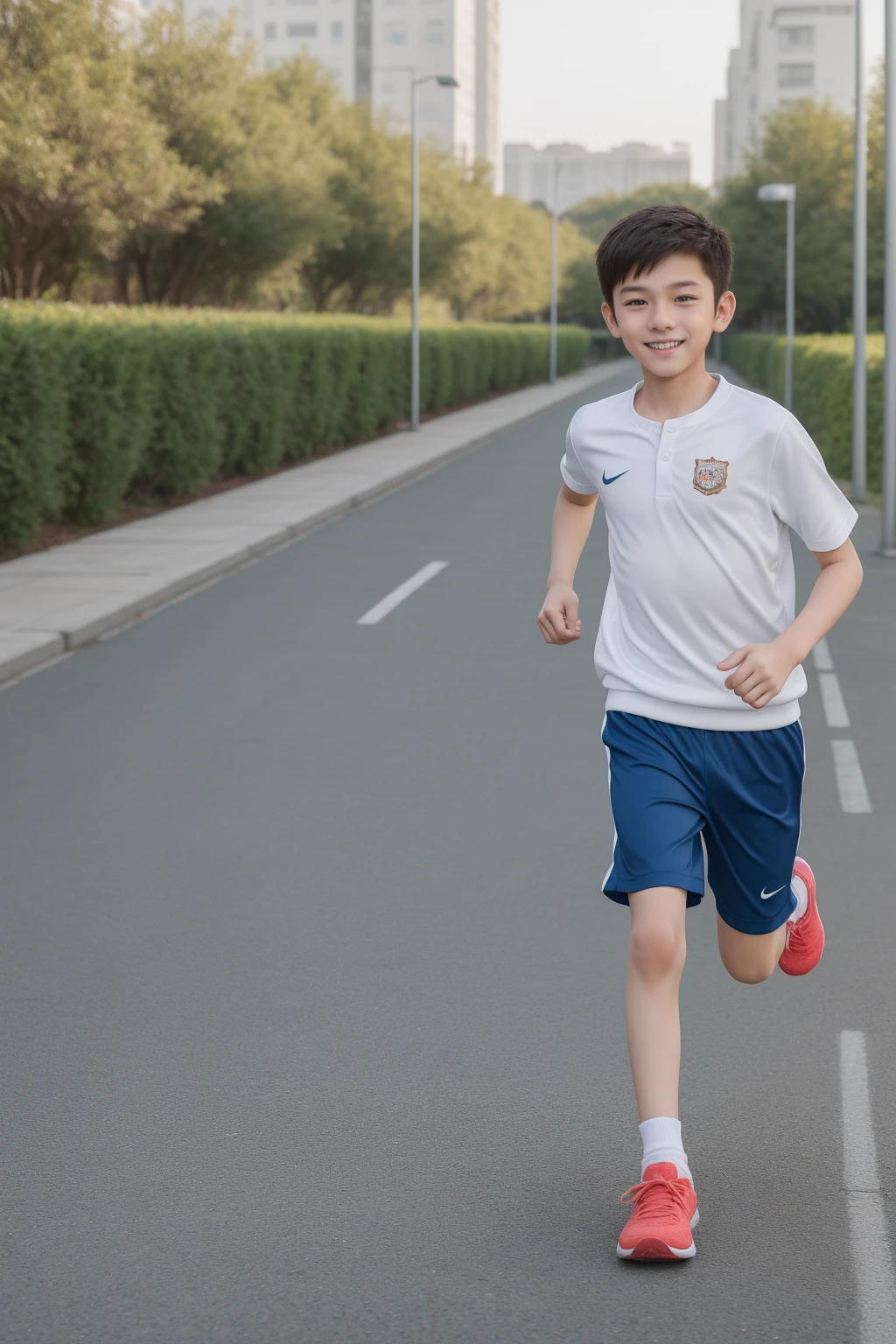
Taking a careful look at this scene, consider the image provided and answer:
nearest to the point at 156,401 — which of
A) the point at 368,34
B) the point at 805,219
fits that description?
the point at 805,219

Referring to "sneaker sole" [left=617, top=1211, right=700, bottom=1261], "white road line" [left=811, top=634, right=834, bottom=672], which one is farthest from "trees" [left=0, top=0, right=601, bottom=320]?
"sneaker sole" [left=617, top=1211, right=700, bottom=1261]

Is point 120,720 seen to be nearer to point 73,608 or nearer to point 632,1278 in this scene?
point 73,608

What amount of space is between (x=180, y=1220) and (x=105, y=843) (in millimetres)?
3334

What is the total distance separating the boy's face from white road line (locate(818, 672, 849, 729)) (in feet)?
18.7

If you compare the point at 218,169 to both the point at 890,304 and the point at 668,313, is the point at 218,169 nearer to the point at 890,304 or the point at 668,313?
the point at 890,304

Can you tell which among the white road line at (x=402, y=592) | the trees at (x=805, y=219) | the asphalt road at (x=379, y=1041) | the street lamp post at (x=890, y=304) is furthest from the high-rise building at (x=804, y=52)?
the asphalt road at (x=379, y=1041)

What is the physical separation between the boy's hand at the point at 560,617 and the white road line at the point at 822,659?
716 cm

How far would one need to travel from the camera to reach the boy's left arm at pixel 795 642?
3.50 metres

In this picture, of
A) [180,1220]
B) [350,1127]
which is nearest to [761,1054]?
[350,1127]

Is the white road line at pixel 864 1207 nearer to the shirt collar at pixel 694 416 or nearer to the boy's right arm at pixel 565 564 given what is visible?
the boy's right arm at pixel 565 564

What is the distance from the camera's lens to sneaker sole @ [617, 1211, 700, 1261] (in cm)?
346

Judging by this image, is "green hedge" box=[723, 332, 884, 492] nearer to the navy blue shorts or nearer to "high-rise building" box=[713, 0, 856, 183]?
the navy blue shorts

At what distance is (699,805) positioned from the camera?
3.75 m

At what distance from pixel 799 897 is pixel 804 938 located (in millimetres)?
130
